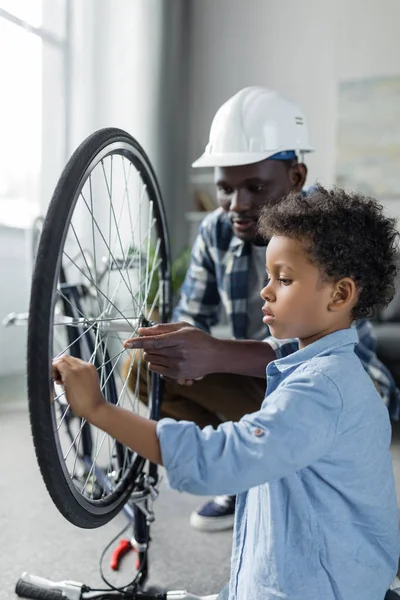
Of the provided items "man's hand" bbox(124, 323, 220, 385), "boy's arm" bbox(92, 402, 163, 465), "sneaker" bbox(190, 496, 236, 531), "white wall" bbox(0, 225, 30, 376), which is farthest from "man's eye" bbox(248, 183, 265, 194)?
"white wall" bbox(0, 225, 30, 376)

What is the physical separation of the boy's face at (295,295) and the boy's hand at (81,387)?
0.27 m

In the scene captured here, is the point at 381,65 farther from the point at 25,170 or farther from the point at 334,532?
the point at 334,532

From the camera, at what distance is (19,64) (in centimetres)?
406

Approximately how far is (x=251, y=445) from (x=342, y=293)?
28cm

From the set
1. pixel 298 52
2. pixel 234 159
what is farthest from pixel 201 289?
pixel 298 52

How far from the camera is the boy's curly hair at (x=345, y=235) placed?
3.28 ft

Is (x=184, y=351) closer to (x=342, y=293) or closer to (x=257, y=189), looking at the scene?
(x=342, y=293)

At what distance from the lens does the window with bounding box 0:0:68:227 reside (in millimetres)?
3949

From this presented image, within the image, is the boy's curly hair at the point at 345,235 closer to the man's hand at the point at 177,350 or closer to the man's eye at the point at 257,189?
the man's hand at the point at 177,350

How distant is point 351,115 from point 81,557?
3.81 metres

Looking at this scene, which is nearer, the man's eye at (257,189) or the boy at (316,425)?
the boy at (316,425)

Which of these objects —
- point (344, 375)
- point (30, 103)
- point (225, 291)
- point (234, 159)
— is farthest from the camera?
point (30, 103)

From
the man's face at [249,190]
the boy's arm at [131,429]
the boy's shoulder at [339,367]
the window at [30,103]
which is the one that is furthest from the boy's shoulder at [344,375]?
the window at [30,103]

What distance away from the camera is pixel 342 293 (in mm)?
1015
